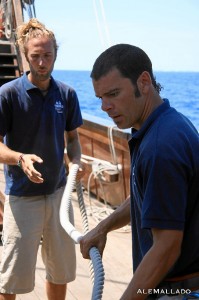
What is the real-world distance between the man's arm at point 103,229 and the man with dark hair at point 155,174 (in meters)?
0.19

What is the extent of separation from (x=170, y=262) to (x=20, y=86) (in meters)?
1.47

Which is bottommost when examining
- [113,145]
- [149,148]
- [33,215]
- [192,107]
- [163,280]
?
[192,107]

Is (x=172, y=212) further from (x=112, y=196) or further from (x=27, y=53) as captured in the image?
(x=112, y=196)

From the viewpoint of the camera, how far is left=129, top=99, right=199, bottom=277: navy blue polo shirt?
129 centimetres

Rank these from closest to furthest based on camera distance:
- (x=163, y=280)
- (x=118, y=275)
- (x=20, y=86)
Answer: (x=163, y=280) < (x=20, y=86) < (x=118, y=275)

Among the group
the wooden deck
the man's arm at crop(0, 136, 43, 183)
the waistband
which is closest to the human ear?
the waistband

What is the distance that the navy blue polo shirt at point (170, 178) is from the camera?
1.29m

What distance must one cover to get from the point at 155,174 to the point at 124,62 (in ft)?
1.02

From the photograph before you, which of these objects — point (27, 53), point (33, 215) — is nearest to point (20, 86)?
point (27, 53)

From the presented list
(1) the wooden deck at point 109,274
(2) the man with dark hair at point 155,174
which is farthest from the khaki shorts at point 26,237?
(2) the man with dark hair at point 155,174

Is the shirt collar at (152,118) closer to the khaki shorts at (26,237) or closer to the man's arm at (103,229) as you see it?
the man's arm at (103,229)

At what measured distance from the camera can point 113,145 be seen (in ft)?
17.5

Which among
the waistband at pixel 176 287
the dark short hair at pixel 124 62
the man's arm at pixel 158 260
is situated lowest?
the waistband at pixel 176 287

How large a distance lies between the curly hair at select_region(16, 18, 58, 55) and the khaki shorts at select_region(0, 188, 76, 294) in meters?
0.73
